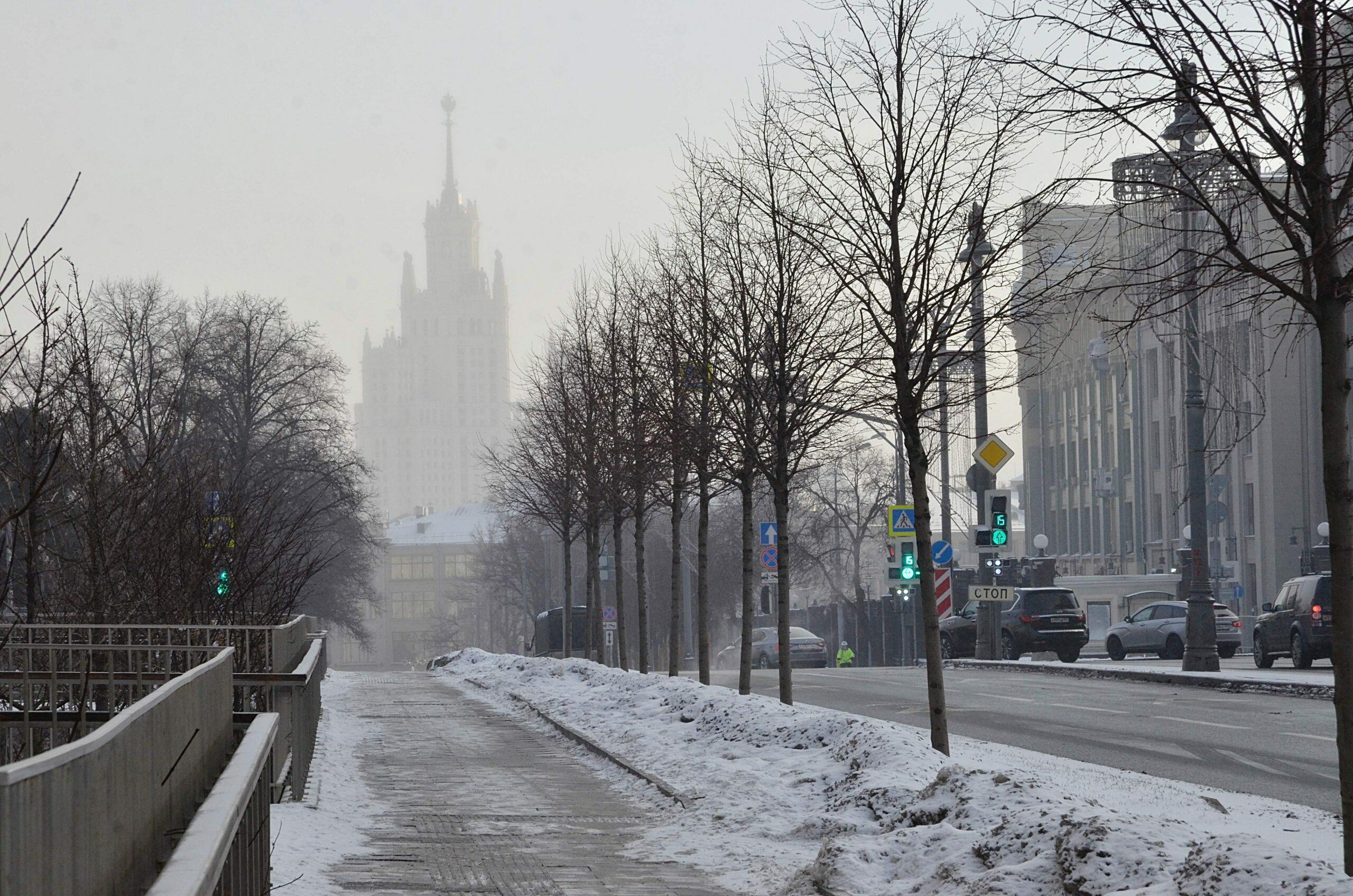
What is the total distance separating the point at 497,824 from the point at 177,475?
52.4ft

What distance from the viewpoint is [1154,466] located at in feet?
263

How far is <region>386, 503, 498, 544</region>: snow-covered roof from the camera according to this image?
180 m

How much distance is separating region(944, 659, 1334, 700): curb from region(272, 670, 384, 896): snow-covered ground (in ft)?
38.3

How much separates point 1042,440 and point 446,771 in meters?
87.8

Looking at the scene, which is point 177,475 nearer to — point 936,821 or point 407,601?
point 936,821

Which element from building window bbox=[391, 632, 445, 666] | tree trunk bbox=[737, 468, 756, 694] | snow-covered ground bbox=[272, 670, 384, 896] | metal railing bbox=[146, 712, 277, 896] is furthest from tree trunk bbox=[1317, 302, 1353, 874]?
building window bbox=[391, 632, 445, 666]

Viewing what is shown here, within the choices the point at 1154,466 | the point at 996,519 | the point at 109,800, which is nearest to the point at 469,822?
the point at 109,800

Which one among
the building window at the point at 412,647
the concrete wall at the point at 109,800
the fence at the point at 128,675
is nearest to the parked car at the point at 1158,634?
the fence at the point at 128,675

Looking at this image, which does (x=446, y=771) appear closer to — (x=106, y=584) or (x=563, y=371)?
(x=106, y=584)

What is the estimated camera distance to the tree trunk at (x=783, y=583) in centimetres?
1892

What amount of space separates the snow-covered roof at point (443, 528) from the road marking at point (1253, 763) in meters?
157

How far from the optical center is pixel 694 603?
289 ft

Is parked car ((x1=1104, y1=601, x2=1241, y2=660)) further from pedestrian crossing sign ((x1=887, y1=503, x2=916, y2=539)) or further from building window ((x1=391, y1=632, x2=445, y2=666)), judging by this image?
building window ((x1=391, y1=632, x2=445, y2=666))

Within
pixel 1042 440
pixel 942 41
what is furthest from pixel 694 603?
pixel 942 41
